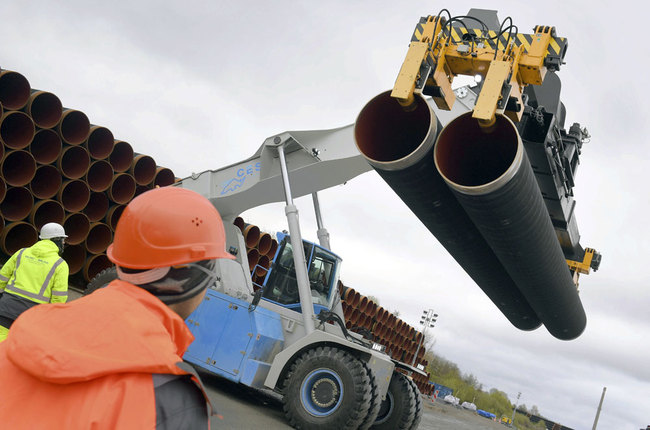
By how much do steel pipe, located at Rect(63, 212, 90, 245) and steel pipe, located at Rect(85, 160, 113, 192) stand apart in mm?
559

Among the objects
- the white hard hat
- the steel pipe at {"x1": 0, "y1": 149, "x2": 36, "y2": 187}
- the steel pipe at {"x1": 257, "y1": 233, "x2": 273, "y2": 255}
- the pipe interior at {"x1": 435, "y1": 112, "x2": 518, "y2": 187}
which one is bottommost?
the white hard hat

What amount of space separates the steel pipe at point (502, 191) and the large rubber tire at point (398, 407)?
4.00 meters

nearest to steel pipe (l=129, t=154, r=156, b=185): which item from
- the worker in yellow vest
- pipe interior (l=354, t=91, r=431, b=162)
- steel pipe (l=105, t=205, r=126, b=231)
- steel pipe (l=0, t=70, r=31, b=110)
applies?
steel pipe (l=105, t=205, r=126, b=231)

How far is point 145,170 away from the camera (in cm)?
1147

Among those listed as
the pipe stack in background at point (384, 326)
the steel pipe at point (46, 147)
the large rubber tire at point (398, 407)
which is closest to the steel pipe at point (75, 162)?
the steel pipe at point (46, 147)

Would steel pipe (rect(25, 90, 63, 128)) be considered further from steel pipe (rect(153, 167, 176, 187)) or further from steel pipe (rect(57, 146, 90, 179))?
steel pipe (rect(153, 167, 176, 187))

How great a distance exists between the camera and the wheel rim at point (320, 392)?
281 inches

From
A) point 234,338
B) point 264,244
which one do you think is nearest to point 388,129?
point 234,338

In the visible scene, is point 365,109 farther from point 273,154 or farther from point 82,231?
point 82,231

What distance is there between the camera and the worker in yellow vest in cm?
528

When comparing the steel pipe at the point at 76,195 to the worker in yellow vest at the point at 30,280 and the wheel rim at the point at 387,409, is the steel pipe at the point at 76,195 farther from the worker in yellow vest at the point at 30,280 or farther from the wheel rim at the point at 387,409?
the wheel rim at the point at 387,409

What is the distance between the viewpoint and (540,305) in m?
6.13

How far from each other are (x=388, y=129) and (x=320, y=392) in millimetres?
3874

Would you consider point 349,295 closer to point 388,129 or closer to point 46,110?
point 46,110
